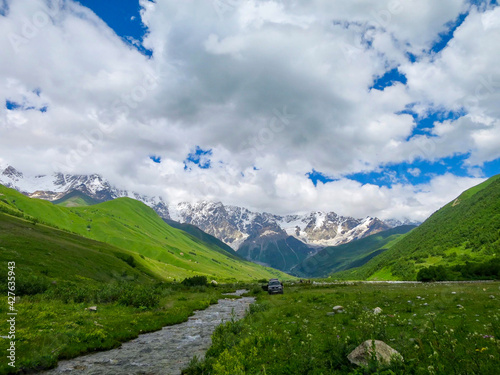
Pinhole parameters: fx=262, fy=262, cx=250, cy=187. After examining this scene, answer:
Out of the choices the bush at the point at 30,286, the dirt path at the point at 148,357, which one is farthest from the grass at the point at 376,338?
the bush at the point at 30,286

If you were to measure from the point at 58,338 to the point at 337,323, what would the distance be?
57.6 ft

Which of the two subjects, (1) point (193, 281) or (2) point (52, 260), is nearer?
(2) point (52, 260)

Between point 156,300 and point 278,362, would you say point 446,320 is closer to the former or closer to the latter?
point 278,362

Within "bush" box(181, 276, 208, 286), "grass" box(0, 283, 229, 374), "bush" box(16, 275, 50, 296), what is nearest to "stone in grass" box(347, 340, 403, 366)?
"grass" box(0, 283, 229, 374)

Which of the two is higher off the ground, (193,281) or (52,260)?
(52,260)

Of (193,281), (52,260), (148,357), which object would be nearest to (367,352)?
(148,357)

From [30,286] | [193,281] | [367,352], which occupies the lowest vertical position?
[193,281]

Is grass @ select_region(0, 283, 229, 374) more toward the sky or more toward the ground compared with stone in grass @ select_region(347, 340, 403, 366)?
more toward the ground

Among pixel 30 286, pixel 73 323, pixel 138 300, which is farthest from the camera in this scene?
pixel 138 300

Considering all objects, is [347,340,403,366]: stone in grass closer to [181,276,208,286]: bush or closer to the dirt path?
the dirt path

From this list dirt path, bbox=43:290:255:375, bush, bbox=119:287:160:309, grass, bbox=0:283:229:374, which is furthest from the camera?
bush, bbox=119:287:160:309

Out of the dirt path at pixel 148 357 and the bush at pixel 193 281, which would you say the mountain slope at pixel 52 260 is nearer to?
the bush at pixel 193 281

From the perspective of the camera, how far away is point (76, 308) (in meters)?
26.6

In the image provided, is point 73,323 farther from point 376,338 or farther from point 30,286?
point 376,338
